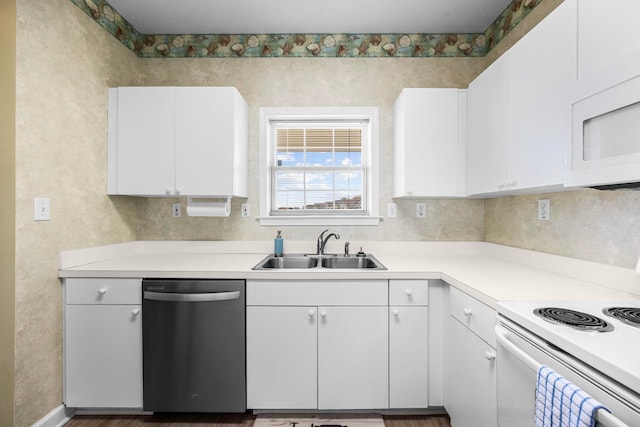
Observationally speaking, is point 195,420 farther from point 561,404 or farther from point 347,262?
point 561,404

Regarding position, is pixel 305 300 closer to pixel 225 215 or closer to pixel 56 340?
pixel 225 215

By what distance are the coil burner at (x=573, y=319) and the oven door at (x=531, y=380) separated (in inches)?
3.3

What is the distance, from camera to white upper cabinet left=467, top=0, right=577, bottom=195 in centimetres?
126

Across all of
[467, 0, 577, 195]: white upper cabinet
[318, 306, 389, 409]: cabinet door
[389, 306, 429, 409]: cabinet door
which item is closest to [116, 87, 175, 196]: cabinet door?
[318, 306, 389, 409]: cabinet door

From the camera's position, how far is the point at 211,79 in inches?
99.1

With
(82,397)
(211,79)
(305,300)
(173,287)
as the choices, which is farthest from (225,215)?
(82,397)

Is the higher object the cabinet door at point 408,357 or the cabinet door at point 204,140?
the cabinet door at point 204,140

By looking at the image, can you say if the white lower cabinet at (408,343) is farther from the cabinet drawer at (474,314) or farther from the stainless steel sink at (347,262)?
the stainless steel sink at (347,262)

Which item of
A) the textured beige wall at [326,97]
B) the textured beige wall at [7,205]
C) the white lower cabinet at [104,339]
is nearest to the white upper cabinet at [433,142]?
the textured beige wall at [326,97]

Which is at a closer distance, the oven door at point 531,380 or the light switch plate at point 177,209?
the oven door at point 531,380

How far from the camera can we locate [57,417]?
1781 millimetres

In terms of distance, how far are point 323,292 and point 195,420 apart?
1.11 m

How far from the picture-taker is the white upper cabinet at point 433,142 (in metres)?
2.14

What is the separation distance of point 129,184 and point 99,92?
0.66m
